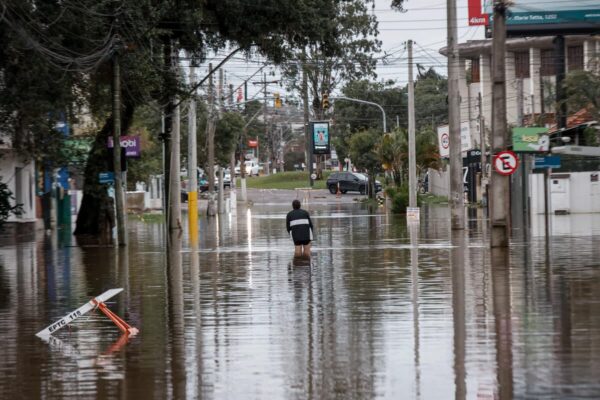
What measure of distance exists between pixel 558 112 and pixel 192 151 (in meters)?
21.6

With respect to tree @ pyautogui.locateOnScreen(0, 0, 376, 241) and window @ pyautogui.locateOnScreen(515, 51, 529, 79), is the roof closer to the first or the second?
window @ pyautogui.locateOnScreen(515, 51, 529, 79)

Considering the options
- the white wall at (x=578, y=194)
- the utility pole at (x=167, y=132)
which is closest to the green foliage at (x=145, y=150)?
the utility pole at (x=167, y=132)

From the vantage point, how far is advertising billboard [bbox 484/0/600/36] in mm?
55438

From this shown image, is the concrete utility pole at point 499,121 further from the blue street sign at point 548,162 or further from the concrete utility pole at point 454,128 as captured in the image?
the concrete utility pole at point 454,128

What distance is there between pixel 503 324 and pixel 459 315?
1045 millimetres

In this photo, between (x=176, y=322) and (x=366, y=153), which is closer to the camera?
(x=176, y=322)

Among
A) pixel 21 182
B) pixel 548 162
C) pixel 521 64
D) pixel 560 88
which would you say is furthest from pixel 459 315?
pixel 521 64

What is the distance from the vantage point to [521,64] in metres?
80.1

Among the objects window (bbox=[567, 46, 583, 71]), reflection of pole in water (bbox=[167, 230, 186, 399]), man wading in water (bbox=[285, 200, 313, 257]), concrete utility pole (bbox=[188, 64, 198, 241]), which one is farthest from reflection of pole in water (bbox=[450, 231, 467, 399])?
window (bbox=[567, 46, 583, 71])

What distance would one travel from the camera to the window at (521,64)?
79606 mm

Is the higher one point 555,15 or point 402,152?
point 555,15

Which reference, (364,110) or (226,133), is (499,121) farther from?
(364,110)

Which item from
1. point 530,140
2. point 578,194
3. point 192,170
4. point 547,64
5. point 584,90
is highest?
point 547,64

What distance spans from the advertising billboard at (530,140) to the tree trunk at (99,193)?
12.7 meters
